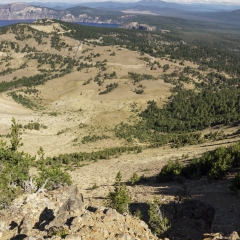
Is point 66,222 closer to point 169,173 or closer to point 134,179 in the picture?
point 134,179

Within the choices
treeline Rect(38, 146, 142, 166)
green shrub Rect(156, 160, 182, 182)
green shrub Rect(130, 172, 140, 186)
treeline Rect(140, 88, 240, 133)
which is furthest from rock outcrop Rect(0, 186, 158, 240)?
treeline Rect(140, 88, 240, 133)

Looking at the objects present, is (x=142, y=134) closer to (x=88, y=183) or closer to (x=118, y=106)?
(x=118, y=106)

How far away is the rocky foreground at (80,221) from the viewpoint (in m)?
12.1

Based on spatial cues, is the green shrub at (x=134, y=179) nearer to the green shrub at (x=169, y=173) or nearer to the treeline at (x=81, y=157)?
the green shrub at (x=169, y=173)

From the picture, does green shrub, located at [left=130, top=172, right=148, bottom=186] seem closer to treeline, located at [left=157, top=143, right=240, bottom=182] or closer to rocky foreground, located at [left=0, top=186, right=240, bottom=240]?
treeline, located at [left=157, top=143, right=240, bottom=182]

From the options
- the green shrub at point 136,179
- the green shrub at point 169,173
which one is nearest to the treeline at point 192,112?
the green shrub at point 169,173

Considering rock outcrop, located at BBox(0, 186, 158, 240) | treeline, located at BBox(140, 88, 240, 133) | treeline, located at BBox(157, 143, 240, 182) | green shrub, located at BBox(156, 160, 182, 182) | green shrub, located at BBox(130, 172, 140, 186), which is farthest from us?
treeline, located at BBox(140, 88, 240, 133)

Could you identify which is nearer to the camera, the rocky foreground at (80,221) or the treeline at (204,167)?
the rocky foreground at (80,221)

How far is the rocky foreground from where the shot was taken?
39.9 feet

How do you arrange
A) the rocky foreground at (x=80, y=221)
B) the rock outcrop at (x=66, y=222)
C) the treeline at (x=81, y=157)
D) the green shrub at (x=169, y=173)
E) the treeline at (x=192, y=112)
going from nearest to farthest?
the rock outcrop at (x=66, y=222) < the rocky foreground at (x=80, y=221) < the green shrub at (x=169, y=173) < the treeline at (x=81, y=157) < the treeline at (x=192, y=112)

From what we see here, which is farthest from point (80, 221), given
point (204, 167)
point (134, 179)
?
point (204, 167)

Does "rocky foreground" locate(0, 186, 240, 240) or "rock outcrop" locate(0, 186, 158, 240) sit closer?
"rock outcrop" locate(0, 186, 158, 240)

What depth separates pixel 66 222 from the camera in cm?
1327

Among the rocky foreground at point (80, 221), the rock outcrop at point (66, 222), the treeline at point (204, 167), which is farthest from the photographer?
the treeline at point (204, 167)
